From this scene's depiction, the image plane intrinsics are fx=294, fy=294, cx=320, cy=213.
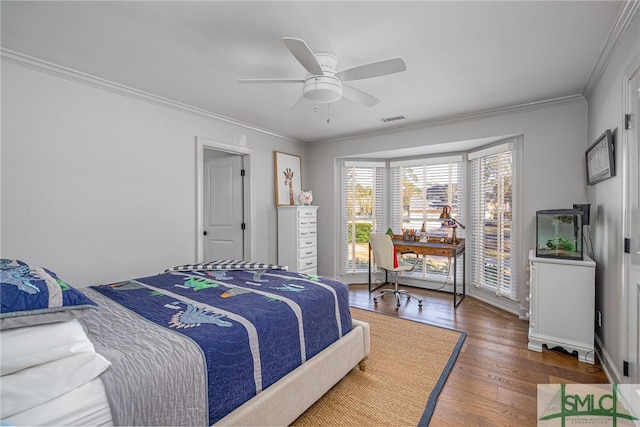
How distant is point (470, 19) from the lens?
6.12ft

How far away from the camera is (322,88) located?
2.10 metres

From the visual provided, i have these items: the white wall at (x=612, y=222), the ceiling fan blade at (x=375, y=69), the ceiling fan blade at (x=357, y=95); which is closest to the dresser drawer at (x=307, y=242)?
the ceiling fan blade at (x=357, y=95)

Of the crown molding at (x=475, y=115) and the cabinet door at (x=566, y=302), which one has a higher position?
the crown molding at (x=475, y=115)

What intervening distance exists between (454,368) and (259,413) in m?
1.72

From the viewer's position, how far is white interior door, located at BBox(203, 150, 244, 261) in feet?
14.1

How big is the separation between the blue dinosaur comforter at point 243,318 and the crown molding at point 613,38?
2.47m

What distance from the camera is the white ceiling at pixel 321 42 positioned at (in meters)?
1.78

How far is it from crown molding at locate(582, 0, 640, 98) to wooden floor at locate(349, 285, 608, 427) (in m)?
2.43

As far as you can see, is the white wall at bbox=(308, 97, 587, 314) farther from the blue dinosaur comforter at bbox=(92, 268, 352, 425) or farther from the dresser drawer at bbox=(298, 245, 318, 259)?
the blue dinosaur comforter at bbox=(92, 268, 352, 425)

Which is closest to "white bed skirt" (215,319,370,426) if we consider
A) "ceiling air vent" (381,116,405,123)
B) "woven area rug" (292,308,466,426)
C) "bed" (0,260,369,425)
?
"bed" (0,260,369,425)

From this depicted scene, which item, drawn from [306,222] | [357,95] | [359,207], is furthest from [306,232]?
[357,95]

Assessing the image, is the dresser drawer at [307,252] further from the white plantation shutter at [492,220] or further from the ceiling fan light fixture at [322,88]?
the ceiling fan light fixture at [322,88]

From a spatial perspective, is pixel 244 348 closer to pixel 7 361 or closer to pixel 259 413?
pixel 259 413

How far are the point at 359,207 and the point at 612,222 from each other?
324cm
